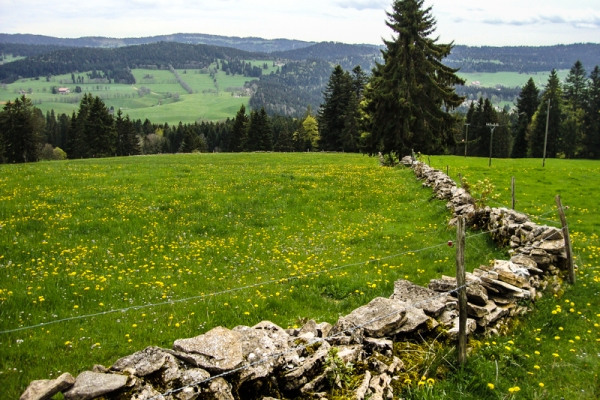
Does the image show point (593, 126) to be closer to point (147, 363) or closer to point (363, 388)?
point (363, 388)

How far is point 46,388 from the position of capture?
4.82m

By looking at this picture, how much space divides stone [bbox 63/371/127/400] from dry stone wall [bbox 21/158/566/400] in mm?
11

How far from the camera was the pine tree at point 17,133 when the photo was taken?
7456cm

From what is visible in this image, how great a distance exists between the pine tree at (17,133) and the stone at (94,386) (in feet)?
284

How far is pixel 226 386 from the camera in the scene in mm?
5359

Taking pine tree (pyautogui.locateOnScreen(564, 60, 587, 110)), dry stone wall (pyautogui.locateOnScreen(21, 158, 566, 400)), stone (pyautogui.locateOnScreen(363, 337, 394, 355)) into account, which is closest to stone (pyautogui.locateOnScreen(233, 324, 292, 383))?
dry stone wall (pyautogui.locateOnScreen(21, 158, 566, 400))

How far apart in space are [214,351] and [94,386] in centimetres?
156

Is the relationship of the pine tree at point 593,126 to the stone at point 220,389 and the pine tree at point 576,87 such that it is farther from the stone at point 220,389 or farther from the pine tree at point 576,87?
the stone at point 220,389

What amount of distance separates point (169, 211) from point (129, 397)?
13264 millimetres

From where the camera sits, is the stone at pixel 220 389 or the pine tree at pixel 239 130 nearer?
the stone at pixel 220 389

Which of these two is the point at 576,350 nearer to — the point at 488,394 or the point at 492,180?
the point at 488,394

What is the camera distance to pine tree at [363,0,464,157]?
39.5m

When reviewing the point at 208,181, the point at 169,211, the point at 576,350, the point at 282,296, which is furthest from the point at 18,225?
the point at 576,350

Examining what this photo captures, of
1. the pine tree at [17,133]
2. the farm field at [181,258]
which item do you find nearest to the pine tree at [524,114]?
the farm field at [181,258]
